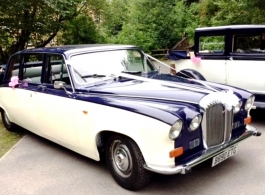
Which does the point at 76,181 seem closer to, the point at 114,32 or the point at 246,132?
the point at 246,132

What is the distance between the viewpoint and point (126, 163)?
361 cm

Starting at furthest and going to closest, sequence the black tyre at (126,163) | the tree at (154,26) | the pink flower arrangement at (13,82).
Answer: the tree at (154,26) → the pink flower arrangement at (13,82) → the black tyre at (126,163)

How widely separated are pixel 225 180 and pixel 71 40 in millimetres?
15200

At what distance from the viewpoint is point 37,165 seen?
458 cm

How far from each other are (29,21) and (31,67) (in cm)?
845

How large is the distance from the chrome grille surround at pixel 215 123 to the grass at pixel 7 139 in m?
3.57

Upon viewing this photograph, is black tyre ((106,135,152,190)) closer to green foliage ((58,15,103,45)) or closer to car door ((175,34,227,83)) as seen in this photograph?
car door ((175,34,227,83))

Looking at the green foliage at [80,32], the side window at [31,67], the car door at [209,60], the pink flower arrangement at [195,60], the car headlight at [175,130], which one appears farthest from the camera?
the green foliage at [80,32]

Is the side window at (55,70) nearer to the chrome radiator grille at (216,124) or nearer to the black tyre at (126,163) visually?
the black tyre at (126,163)

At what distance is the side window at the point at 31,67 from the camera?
520 cm

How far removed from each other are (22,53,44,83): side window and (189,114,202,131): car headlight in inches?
116

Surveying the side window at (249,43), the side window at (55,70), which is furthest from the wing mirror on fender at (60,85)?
the side window at (249,43)

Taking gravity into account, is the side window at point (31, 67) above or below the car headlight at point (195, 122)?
above

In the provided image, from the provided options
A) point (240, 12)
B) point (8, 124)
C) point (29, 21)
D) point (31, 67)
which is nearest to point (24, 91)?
point (31, 67)
